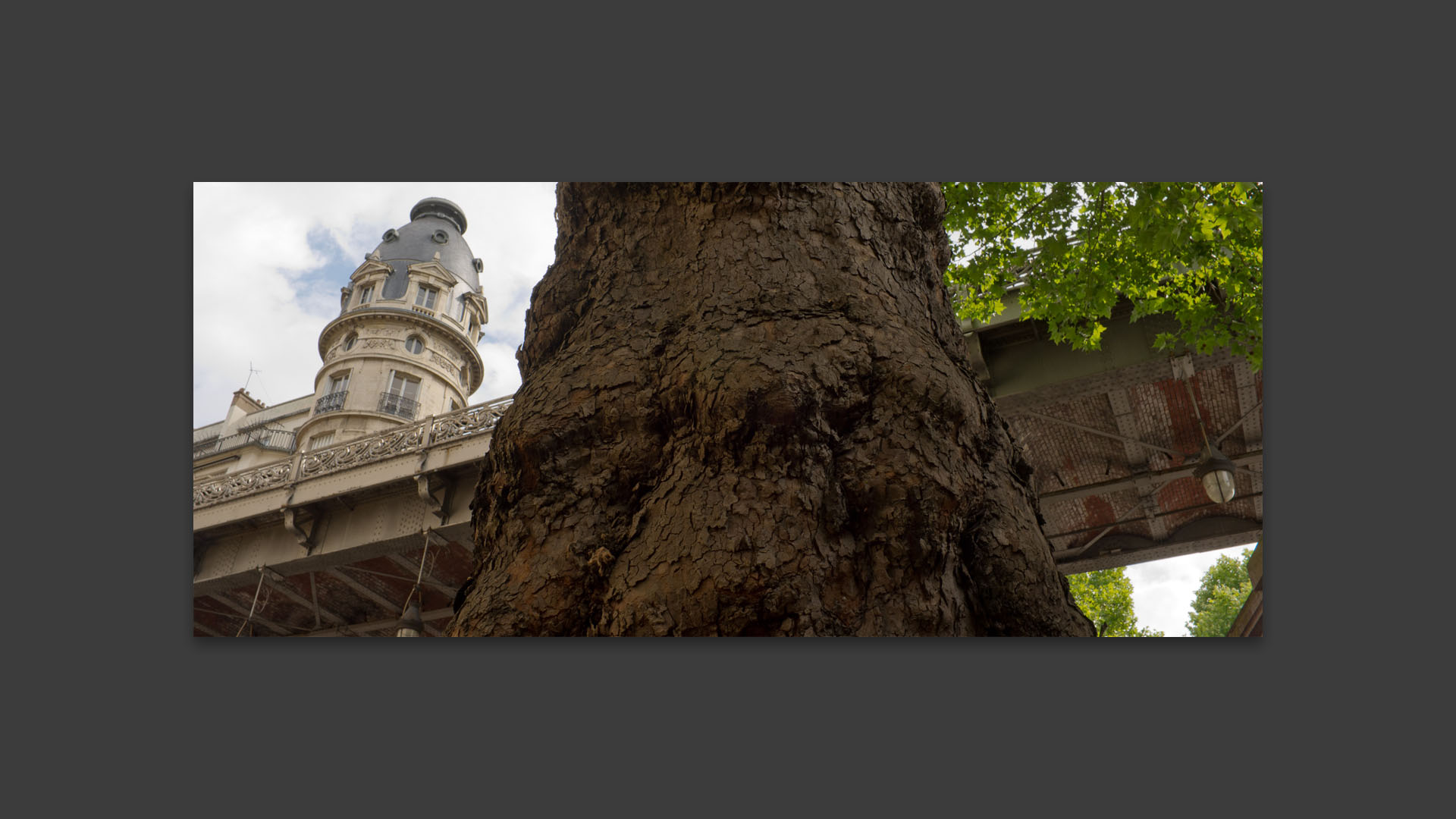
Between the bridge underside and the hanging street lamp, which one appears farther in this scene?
the bridge underside

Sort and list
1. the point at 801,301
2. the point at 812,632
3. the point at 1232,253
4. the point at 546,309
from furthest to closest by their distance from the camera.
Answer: the point at 1232,253, the point at 546,309, the point at 801,301, the point at 812,632

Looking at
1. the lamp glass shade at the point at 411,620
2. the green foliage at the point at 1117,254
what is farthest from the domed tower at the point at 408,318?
the green foliage at the point at 1117,254

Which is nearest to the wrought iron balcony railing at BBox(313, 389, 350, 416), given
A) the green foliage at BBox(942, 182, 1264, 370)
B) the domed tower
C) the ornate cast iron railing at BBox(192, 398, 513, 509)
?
the domed tower

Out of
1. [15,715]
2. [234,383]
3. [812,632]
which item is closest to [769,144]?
[812,632]

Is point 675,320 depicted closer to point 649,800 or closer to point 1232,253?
point 649,800

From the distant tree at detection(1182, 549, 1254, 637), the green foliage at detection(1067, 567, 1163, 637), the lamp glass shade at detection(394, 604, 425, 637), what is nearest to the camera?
the distant tree at detection(1182, 549, 1254, 637)

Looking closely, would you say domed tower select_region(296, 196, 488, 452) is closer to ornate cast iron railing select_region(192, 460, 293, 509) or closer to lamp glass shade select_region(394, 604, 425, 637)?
ornate cast iron railing select_region(192, 460, 293, 509)

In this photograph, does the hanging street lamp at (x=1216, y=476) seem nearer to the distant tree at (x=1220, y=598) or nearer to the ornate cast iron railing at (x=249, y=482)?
the distant tree at (x=1220, y=598)

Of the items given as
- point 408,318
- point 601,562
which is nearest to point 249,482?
point 408,318
